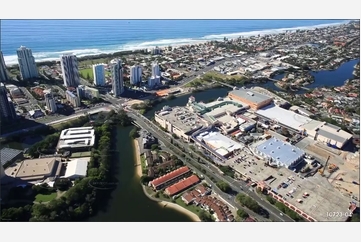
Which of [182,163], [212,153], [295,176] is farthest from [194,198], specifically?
[295,176]

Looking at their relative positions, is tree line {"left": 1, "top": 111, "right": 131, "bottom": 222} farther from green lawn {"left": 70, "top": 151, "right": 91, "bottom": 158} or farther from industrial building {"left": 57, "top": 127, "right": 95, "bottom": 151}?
industrial building {"left": 57, "top": 127, "right": 95, "bottom": 151}

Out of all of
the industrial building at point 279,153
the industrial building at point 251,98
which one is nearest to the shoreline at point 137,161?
the industrial building at point 279,153

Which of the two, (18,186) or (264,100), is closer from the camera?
(18,186)

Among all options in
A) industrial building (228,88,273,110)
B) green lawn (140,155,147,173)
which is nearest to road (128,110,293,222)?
green lawn (140,155,147,173)

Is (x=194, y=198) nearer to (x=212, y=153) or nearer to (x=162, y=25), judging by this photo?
(x=212, y=153)

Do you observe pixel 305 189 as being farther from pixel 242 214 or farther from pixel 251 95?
pixel 251 95

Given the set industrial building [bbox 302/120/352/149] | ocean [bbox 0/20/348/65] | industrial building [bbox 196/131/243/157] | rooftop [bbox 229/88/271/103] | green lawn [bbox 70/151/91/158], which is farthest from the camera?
ocean [bbox 0/20/348/65]

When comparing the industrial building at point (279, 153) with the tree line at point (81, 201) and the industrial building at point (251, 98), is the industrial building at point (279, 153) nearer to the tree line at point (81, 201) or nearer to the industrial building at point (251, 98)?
the industrial building at point (251, 98)
